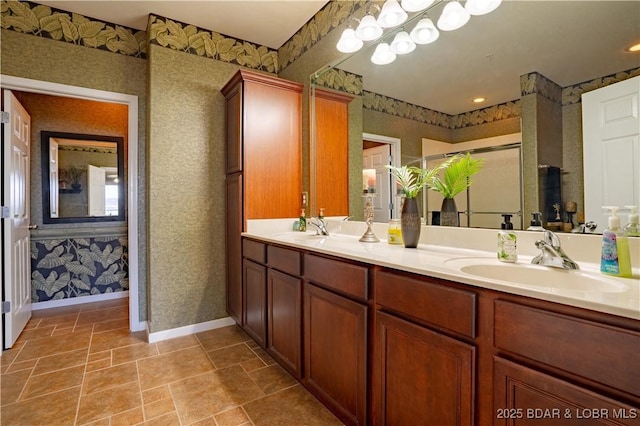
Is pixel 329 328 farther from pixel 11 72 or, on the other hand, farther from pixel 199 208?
pixel 11 72

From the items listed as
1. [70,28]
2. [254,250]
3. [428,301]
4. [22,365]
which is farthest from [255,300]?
[70,28]

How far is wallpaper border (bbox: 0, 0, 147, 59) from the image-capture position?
2.35m

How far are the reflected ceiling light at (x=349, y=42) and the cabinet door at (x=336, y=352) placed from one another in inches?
64.7

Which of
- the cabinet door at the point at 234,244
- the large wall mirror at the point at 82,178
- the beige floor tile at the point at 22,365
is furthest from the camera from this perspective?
the large wall mirror at the point at 82,178

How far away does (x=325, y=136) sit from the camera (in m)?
2.57

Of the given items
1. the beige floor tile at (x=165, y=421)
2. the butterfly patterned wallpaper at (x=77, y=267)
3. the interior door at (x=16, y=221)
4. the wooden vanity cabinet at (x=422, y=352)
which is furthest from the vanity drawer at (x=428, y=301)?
the butterfly patterned wallpaper at (x=77, y=267)

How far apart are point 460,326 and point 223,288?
7.80 ft

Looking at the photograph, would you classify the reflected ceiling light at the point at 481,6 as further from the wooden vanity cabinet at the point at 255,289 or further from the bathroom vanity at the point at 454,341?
the wooden vanity cabinet at the point at 255,289

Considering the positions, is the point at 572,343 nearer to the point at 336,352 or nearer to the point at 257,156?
the point at 336,352

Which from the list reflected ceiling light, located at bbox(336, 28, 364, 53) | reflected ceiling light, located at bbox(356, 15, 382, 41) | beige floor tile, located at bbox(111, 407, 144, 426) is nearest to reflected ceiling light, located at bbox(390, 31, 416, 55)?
reflected ceiling light, located at bbox(356, 15, 382, 41)

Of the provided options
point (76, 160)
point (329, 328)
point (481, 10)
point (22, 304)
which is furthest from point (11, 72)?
point (481, 10)

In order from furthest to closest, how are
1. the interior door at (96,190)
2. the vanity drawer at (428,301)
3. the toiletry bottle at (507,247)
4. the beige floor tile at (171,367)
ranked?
1. the interior door at (96,190)
2. the beige floor tile at (171,367)
3. the toiletry bottle at (507,247)
4. the vanity drawer at (428,301)

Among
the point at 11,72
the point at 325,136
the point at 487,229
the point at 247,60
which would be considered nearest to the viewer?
the point at 487,229

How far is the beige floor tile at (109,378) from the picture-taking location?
6.21 feet
